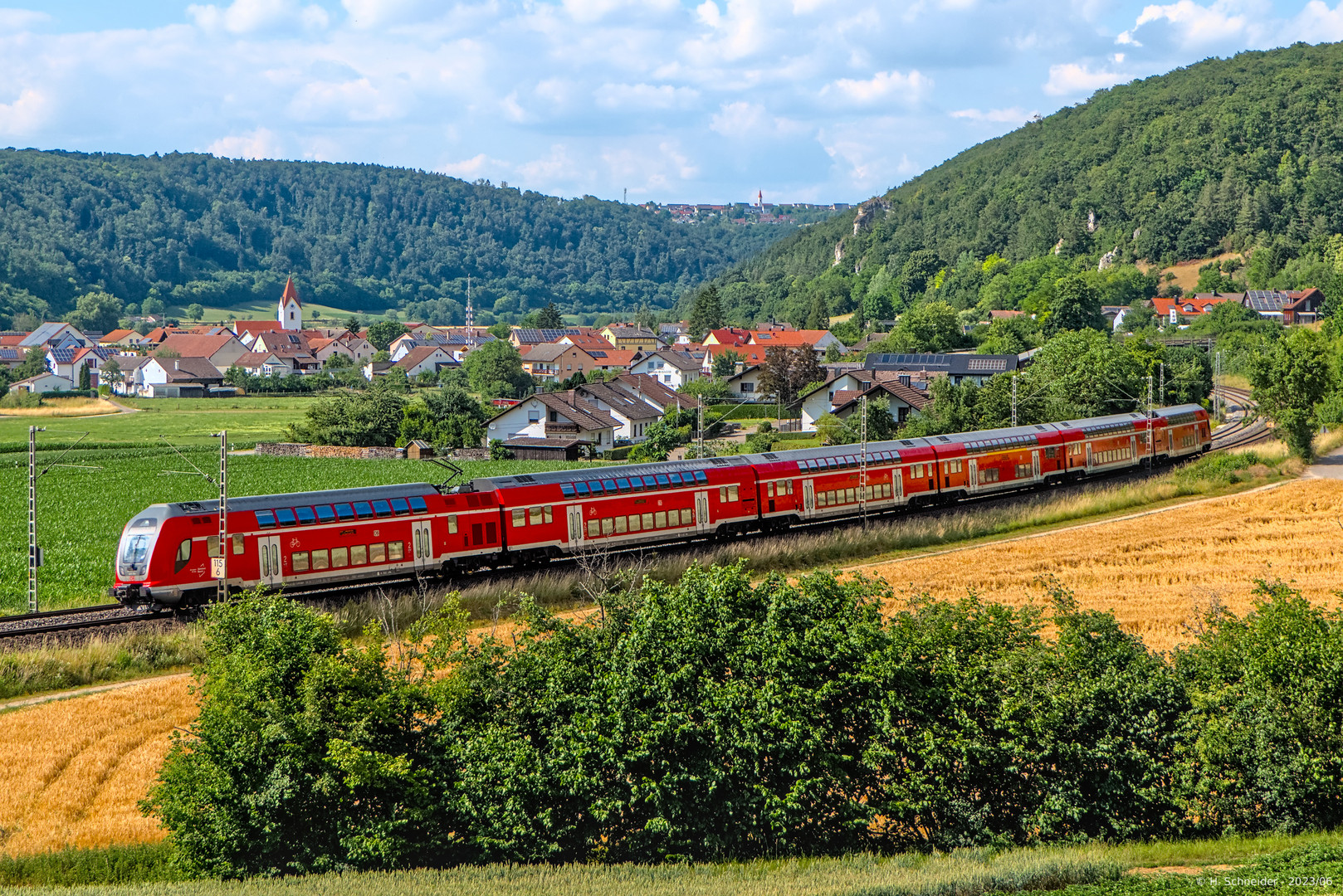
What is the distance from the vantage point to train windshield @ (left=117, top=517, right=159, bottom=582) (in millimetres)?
29578

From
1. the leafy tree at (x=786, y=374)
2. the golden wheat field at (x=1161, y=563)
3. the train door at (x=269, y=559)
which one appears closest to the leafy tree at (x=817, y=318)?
the leafy tree at (x=786, y=374)

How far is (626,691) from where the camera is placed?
1795 centimetres

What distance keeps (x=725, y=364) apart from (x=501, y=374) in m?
32.1

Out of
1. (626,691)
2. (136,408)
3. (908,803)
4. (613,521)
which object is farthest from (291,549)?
(136,408)

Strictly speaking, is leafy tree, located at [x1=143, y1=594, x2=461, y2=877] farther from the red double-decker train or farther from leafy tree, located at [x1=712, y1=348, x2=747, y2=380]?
leafy tree, located at [x1=712, y1=348, x2=747, y2=380]

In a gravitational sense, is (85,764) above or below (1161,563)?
above

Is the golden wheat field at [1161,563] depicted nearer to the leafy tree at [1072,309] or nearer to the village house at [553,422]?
the village house at [553,422]

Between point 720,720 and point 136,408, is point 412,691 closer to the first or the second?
point 720,720

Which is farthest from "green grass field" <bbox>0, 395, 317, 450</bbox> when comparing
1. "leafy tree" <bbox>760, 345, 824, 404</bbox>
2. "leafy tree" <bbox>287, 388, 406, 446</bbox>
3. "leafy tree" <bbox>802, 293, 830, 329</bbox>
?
"leafy tree" <bbox>802, 293, 830, 329</bbox>

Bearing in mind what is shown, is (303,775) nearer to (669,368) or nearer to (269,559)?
(269,559)

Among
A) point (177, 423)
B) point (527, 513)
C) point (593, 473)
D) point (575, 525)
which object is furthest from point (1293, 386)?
point (177, 423)

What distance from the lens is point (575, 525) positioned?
36656 mm

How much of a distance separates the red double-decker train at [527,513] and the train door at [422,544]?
4 centimetres

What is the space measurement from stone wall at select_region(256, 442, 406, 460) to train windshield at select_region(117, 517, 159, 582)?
55.2 metres
